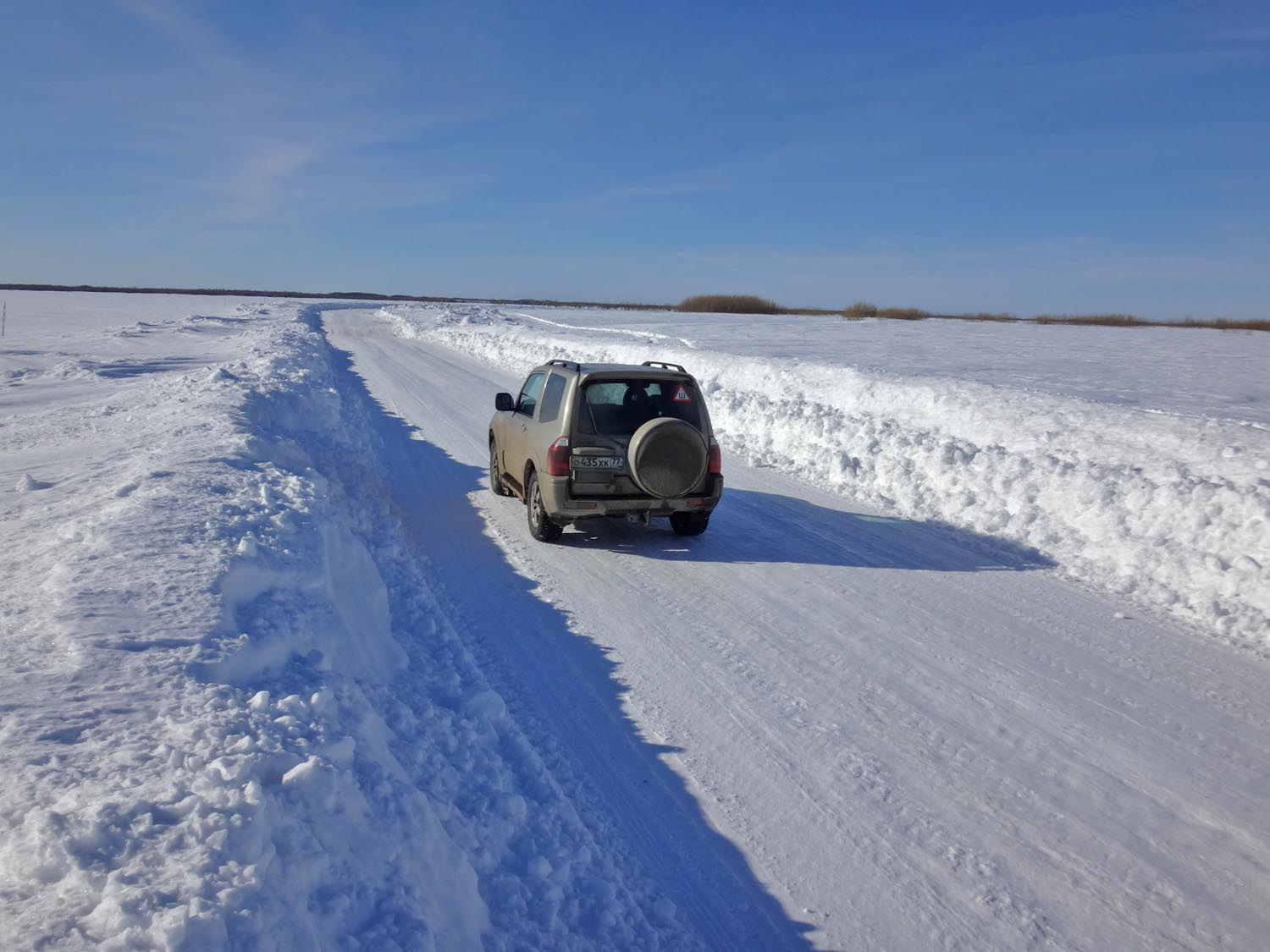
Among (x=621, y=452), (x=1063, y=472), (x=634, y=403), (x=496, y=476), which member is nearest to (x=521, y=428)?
(x=496, y=476)

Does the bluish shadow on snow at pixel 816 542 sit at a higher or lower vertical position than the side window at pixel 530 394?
lower

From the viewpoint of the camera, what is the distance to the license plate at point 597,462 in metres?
8.55

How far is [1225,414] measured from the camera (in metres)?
13.4

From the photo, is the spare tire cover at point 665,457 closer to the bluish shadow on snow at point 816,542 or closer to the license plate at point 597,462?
the license plate at point 597,462

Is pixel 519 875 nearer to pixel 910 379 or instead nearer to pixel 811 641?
pixel 811 641

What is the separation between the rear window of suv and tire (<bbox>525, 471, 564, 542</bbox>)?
3.03ft

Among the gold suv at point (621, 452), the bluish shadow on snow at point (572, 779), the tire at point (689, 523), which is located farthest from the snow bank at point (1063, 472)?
the bluish shadow on snow at point (572, 779)

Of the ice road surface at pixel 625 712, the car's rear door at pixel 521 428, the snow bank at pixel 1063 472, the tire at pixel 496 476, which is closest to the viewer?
the ice road surface at pixel 625 712

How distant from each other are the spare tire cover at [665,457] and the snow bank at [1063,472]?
10.5 feet

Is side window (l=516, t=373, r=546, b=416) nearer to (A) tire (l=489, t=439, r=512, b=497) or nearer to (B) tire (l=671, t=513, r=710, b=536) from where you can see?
(A) tire (l=489, t=439, r=512, b=497)

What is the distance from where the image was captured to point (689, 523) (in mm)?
9086

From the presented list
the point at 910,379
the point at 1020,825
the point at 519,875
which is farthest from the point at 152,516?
the point at 910,379

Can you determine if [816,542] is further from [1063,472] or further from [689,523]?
[1063,472]

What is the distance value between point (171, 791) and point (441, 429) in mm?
12908
